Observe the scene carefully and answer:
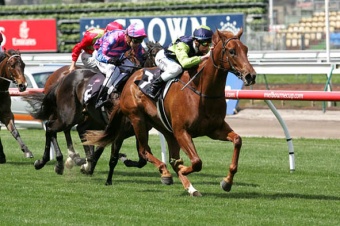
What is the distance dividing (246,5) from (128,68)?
1820cm

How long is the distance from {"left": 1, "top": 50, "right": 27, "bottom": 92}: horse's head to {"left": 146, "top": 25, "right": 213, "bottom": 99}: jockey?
3981 millimetres

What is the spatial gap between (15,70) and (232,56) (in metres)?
5.39

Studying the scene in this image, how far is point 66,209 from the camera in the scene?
8297 millimetres

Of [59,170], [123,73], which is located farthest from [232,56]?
[59,170]

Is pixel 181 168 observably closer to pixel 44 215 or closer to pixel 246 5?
pixel 44 215

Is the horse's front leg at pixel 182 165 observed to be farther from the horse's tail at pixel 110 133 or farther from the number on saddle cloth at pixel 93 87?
the number on saddle cloth at pixel 93 87

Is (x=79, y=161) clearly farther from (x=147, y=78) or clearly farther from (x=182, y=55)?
(x=182, y=55)

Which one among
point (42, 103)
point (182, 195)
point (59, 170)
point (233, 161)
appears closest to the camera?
point (233, 161)

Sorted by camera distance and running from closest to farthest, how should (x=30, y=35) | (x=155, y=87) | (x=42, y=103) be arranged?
(x=155, y=87) → (x=42, y=103) → (x=30, y=35)

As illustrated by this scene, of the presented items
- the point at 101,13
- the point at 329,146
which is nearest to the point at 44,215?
the point at 329,146

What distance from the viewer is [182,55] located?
30.3ft

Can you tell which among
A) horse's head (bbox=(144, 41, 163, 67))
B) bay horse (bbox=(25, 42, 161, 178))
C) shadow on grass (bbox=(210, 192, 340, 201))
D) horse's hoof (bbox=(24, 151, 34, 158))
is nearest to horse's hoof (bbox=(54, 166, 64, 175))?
bay horse (bbox=(25, 42, 161, 178))

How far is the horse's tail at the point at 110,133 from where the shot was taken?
10.4 meters

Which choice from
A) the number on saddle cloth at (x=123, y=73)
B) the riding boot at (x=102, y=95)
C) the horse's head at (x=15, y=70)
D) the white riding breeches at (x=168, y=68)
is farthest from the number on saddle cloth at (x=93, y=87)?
the horse's head at (x=15, y=70)
